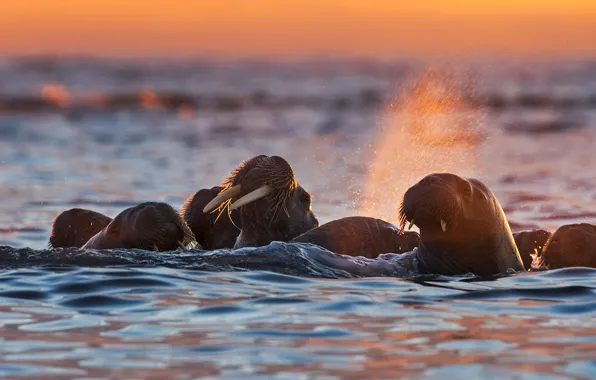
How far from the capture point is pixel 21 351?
6531 mm

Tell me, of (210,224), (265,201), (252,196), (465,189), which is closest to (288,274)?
(252,196)

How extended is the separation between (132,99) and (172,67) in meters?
26.1

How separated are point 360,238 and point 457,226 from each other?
1.20 meters

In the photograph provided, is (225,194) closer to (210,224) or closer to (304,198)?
(304,198)

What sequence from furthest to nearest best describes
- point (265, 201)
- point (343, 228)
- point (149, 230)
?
point (343, 228)
point (265, 201)
point (149, 230)

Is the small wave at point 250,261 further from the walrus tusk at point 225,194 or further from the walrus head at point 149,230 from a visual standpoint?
the walrus tusk at point 225,194

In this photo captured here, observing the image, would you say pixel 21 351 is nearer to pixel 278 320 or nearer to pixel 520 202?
pixel 278 320

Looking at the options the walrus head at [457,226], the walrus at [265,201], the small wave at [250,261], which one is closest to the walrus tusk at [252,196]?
the walrus at [265,201]

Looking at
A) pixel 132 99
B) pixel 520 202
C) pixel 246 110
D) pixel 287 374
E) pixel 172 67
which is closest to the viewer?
pixel 287 374

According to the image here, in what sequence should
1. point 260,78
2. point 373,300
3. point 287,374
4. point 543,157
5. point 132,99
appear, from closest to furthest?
1. point 287,374
2. point 373,300
3. point 543,157
4. point 132,99
5. point 260,78

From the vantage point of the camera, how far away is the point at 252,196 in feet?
30.6

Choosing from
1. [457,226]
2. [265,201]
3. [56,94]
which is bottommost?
[457,226]

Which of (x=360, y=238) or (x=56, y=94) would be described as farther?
(x=56, y=94)

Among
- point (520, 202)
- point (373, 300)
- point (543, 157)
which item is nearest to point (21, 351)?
point (373, 300)
